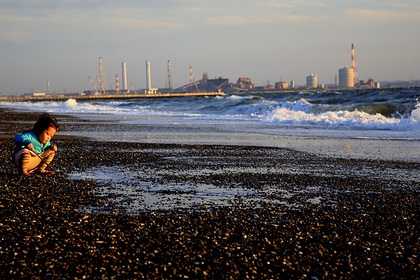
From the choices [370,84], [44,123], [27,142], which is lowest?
[27,142]

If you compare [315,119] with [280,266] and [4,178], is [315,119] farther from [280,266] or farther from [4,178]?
[280,266]

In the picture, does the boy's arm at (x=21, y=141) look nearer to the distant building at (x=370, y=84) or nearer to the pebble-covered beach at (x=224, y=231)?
the pebble-covered beach at (x=224, y=231)

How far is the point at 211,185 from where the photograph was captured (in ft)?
20.7

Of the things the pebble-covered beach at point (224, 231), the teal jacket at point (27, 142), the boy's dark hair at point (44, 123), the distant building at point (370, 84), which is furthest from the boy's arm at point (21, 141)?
the distant building at point (370, 84)

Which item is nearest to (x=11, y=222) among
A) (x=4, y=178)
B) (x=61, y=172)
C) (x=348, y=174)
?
(x=4, y=178)

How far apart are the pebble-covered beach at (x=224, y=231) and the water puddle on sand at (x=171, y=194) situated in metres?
0.08

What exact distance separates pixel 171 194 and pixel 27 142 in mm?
2755

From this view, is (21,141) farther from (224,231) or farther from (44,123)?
(224,231)

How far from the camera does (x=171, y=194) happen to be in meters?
5.67

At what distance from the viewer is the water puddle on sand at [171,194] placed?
202 inches

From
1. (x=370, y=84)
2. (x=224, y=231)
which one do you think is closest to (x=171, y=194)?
(x=224, y=231)

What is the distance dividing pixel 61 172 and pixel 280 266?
5.10 metres

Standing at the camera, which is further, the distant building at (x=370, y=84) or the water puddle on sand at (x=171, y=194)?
the distant building at (x=370, y=84)

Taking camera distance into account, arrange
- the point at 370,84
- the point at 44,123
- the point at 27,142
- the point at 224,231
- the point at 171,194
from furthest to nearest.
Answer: the point at 370,84, the point at 27,142, the point at 44,123, the point at 171,194, the point at 224,231
